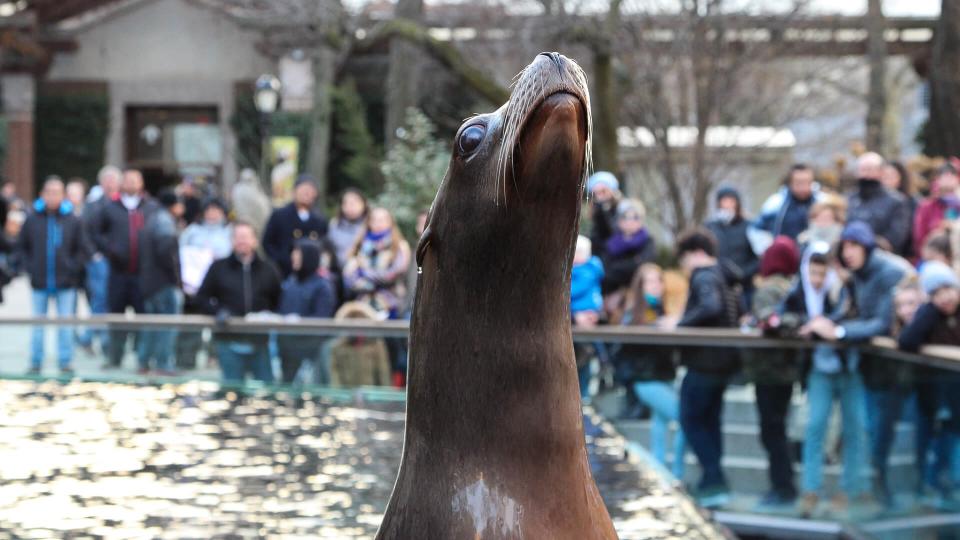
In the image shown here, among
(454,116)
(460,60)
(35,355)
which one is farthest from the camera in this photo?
(454,116)

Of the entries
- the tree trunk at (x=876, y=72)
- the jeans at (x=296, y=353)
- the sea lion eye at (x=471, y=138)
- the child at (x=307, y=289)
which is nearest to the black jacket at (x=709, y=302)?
the jeans at (x=296, y=353)

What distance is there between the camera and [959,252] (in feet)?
30.6

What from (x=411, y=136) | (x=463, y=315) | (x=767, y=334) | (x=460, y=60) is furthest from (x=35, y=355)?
(x=460, y=60)

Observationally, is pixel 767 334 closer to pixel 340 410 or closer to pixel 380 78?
pixel 340 410

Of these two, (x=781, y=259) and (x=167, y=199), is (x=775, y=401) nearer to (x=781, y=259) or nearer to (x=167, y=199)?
(x=781, y=259)

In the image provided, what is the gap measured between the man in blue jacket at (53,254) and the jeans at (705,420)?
8010 millimetres

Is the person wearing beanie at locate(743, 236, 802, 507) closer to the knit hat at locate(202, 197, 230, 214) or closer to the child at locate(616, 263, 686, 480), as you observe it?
the child at locate(616, 263, 686, 480)

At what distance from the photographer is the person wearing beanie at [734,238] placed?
1201 centimetres

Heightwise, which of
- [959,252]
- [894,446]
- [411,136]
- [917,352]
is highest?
[411,136]

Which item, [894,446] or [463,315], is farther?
[894,446]

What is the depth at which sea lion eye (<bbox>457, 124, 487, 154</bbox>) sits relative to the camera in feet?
9.86

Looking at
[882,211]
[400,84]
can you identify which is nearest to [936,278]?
[882,211]

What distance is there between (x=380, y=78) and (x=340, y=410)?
24.8 meters

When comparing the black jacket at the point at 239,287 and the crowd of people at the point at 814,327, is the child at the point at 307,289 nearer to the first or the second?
the black jacket at the point at 239,287
